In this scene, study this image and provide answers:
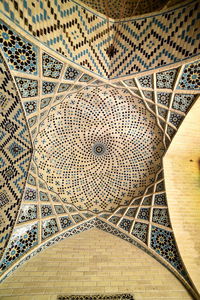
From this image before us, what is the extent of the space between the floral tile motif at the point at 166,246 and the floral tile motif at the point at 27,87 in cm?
572

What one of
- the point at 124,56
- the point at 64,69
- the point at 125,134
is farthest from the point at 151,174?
the point at 64,69

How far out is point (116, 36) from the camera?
456cm

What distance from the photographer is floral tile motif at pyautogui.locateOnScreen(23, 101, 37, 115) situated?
15.3ft

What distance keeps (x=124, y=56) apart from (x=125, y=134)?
8.10 feet

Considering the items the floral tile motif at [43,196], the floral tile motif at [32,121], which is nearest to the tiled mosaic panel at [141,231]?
the floral tile motif at [43,196]

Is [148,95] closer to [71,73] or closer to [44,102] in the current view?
[71,73]

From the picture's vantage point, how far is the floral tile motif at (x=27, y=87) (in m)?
4.26

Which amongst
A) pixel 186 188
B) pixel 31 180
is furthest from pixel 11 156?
pixel 186 188

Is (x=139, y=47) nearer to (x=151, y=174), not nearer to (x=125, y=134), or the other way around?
(x=125, y=134)

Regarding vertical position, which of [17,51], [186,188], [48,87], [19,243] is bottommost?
[19,243]

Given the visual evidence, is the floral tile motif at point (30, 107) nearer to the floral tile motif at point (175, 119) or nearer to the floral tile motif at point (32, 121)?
the floral tile motif at point (32, 121)

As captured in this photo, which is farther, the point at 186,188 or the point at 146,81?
the point at 186,188

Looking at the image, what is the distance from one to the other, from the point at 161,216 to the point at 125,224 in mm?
1320

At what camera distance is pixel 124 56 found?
4551mm
